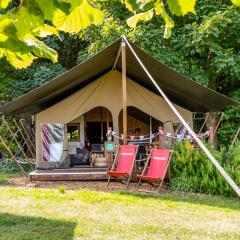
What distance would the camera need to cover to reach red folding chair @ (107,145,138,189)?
7852mm

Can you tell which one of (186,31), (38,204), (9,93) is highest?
(186,31)

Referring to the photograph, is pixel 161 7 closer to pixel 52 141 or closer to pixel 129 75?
pixel 129 75

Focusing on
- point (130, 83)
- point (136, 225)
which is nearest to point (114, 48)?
point (130, 83)

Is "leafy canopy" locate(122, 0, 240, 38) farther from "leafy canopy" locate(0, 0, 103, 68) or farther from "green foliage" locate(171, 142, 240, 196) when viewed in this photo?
"green foliage" locate(171, 142, 240, 196)

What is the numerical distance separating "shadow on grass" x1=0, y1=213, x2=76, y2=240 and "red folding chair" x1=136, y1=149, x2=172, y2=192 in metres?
2.53

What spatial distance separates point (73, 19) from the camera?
4.33ft

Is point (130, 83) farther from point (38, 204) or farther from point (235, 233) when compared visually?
point (235, 233)

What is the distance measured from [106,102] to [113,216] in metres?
5.83

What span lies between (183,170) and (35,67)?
827cm

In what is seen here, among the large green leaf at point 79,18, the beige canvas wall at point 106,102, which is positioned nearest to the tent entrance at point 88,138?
the beige canvas wall at point 106,102

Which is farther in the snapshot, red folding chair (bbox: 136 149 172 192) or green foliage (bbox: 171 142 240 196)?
green foliage (bbox: 171 142 240 196)

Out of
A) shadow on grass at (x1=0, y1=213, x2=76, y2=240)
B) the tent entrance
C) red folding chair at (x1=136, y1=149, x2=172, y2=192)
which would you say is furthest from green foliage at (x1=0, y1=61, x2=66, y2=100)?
shadow on grass at (x1=0, y1=213, x2=76, y2=240)

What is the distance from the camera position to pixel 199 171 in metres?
8.01

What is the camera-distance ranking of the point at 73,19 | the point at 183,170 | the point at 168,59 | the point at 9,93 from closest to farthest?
the point at 73,19, the point at 183,170, the point at 168,59, the point at 9,93
